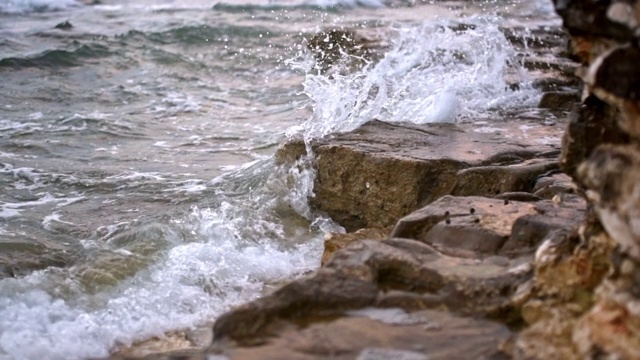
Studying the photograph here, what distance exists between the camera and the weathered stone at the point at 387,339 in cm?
229

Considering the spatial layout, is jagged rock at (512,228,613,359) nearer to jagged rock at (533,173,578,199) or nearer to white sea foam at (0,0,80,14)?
jagged rock at (533,173,578,199)

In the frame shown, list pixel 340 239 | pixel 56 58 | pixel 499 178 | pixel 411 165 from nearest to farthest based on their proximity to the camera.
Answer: pixel 340 239 < pixel 499 178 < pixel 411 165 < pixel 56 58

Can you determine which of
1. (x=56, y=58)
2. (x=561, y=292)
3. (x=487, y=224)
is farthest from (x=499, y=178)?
(x=56, y=58)

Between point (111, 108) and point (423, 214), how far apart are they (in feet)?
22.2

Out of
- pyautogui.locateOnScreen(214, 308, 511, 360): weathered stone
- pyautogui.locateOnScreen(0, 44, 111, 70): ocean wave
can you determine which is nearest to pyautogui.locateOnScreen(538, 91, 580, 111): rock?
pyautogui.locateOnScreen(214, 308, 511, 360): weathered stone

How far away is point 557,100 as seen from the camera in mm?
6680

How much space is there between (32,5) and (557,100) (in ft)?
53.2

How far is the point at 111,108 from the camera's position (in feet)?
30.7

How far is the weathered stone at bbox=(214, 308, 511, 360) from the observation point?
90.0 inches

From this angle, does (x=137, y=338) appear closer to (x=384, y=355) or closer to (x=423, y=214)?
(x=423, y=214)

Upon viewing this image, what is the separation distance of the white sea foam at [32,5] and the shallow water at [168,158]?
5.42m

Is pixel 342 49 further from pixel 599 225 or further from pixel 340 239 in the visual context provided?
pixel 599 225

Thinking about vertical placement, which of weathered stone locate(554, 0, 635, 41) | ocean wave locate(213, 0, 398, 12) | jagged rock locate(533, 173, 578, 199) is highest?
weathered stone locate(554, 0, 635, 41)

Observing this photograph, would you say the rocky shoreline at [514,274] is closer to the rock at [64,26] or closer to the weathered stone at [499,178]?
the weathered stone at [499,178]
